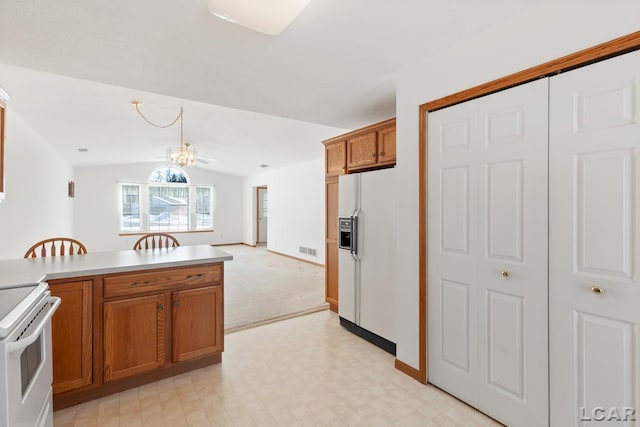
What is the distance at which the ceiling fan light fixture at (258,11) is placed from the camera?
1376 mm

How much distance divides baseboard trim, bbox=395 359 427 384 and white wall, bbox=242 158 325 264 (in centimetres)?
434

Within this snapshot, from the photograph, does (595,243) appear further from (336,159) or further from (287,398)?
(336,159)

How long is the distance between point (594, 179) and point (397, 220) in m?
1.23

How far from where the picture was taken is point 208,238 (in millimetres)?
9906

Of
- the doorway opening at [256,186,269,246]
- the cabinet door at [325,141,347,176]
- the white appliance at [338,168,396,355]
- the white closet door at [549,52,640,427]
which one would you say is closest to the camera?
the white closet door at [549,52,640,427]

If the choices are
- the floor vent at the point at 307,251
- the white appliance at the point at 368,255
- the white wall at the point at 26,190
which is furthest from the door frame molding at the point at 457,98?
the floor vent at the point at 307,251

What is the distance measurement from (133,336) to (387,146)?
2.64m

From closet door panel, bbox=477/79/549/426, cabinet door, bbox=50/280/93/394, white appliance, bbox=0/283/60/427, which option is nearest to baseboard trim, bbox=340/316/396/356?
closet door panel, bbox=477/79/549/426

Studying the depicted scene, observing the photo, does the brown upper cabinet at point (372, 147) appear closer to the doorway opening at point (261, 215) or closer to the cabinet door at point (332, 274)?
the cabinet door at point (332, 274)

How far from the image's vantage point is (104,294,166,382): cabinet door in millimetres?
2053

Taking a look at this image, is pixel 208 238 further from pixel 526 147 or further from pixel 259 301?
pixel 526 147

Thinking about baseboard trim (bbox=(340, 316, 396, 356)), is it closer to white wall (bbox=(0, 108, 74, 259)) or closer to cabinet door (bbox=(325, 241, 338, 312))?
cabinet door (bbox=(325, 241, 338, 312))

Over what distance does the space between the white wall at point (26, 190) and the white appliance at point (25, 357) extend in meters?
2.31

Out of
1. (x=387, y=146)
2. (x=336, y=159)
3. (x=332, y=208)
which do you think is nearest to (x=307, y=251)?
(x=332, y=208)
